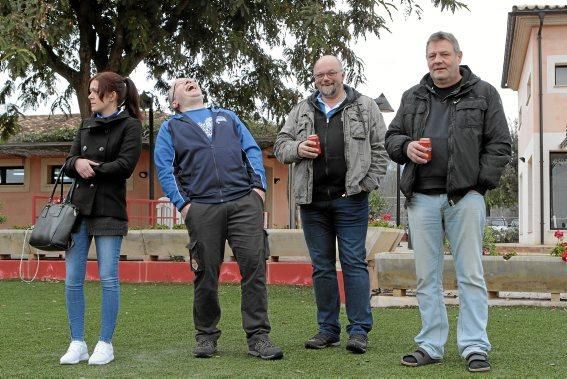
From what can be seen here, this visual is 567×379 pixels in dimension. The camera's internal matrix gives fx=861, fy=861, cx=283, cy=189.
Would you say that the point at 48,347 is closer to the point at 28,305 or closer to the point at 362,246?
the point at 362,246

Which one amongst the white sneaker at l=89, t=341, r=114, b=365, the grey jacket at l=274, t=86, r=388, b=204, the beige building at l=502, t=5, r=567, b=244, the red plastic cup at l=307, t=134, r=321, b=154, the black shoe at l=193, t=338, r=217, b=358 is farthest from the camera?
the beige building at l=502, t=5, r=567, b=244

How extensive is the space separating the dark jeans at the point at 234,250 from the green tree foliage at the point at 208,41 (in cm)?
843

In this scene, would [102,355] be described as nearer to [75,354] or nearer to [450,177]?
[75,354]

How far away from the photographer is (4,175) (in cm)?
2756

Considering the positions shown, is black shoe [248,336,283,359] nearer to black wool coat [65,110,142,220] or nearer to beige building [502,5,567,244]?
black wool coat [65,110,142,220]

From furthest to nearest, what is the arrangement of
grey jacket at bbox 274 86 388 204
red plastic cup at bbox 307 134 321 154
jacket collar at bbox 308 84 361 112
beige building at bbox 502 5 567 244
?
1. beige building at bbox 502 5 567 244
2. jacket collar at bbox 308 84 361 112
3. grey jacket at bbox 274 86 388 204
4. red plastic cup at bbox 307 134 321 154

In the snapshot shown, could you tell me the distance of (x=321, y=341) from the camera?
559 cm

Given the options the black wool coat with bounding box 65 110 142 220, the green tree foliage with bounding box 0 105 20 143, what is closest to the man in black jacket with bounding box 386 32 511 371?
the black wool coat with bounding box 65 110 142 220

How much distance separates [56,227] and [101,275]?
402 millimetres

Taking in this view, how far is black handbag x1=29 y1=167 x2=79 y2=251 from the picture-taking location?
5.07 metres

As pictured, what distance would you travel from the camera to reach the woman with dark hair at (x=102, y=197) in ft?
16.9

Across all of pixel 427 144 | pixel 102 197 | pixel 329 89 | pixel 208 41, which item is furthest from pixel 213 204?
pixel 208 41

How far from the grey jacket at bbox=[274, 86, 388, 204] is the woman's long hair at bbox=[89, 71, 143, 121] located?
0.97m

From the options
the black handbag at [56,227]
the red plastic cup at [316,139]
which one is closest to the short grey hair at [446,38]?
the red plastic cup at [316,139]
